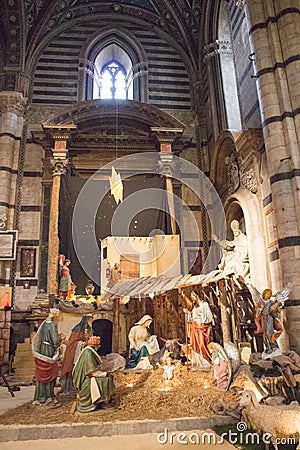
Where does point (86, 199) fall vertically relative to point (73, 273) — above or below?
above

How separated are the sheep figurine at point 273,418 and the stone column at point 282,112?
2.74 meters

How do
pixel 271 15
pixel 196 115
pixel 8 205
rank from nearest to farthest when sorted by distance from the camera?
pixel 271 15, pixel 8 205, pixel 196 115

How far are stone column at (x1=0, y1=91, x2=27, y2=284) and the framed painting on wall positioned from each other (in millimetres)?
464

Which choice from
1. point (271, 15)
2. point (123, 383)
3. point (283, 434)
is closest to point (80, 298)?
point (123, 383)

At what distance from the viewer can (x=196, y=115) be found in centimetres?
1426

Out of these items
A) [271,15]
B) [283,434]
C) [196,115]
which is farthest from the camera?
[196,115]

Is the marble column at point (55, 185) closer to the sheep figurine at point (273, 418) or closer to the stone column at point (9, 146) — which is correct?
the stone column at point (9, 146)

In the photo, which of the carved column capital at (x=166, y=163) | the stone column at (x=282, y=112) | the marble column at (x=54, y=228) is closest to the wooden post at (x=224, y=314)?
the stone column at (x=282, y=112)

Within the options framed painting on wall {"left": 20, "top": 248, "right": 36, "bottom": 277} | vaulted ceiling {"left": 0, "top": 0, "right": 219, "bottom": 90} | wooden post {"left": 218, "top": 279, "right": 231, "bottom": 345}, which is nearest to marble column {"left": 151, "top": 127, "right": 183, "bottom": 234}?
vaulted ceiling {"left": 0, "top": 0, "right": 219, "bottom": 90}

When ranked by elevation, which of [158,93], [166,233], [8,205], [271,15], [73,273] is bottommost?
[73,273]

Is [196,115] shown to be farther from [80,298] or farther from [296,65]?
[80,298]

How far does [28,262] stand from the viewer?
39.7 feet

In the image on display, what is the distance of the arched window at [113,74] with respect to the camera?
49.4 feet

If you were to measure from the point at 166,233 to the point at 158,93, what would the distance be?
5.62 meters
